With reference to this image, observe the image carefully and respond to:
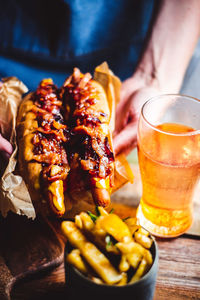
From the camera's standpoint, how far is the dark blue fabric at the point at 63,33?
63.2 inches

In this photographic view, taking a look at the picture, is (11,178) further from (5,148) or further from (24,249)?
(24,249)

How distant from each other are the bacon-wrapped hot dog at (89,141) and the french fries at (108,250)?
213 mm

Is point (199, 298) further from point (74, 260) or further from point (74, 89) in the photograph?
point (74, 89)

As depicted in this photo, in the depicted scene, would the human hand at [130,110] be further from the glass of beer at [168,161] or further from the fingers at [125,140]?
the glass of beer at [168,161]

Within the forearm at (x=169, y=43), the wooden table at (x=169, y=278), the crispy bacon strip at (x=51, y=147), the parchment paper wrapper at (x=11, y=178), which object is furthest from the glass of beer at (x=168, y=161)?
the forearm at (x=169, y=43)

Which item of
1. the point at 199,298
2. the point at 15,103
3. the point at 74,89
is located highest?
the point at 74,89

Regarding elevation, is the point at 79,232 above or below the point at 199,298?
above

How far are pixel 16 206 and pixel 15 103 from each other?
0.44 meters

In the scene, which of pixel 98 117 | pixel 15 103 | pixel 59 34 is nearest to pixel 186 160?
pixel 98 117

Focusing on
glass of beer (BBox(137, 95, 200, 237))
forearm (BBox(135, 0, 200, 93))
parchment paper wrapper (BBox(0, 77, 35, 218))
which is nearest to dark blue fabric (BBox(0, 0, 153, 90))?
forearm (BBox(135, 0, 200, 93))

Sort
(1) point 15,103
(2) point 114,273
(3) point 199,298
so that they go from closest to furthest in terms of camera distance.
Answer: (2) point 114,273 → (3) point 199,298 → (1) point 15,103

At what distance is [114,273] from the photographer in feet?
2.44

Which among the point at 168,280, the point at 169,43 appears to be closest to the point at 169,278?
the point at 168,280

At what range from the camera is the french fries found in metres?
0.74
